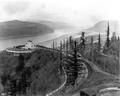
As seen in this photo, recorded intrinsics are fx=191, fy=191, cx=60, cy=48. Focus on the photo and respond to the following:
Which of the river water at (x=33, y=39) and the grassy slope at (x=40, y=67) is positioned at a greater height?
the river water at (x=33, y=39)

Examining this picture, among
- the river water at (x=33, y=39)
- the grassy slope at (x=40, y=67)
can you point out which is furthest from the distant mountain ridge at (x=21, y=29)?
the grassy slope at (x=40, y=67)

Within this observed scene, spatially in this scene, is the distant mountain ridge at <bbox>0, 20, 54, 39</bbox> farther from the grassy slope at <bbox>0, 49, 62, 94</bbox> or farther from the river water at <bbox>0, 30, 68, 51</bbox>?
the grassy slope at <bbox>0, 49, 62, 94</bbox>

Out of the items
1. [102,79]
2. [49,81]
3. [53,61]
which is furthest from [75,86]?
[53,61]

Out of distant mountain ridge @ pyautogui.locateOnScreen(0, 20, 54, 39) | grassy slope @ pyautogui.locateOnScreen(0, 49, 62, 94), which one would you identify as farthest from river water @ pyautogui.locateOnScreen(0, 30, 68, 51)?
grassy slope @ pyautogui.locateOnScreen(0, 49, 62, 94)

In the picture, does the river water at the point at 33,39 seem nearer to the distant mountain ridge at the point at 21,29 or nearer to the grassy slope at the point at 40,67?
the distant mountain ridge at the point at 21,29

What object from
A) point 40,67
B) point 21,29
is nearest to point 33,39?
point 21,29

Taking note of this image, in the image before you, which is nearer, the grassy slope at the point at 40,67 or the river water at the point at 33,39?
the grassy slope at the point at 40,67
